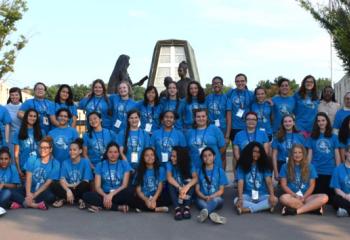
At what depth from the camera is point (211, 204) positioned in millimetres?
6441

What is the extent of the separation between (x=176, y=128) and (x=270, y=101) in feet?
5.11

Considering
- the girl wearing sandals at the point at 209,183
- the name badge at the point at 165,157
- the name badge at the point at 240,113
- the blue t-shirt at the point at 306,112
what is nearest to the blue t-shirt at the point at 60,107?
the name badge at the point at 165,157

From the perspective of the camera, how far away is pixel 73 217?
647cm

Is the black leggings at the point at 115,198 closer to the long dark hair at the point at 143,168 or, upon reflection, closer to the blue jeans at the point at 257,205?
the long dark hair at the point at 143,168

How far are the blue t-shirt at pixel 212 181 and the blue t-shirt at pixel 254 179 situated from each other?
0.24m

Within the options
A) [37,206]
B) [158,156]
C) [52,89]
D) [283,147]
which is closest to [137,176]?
[158,156]

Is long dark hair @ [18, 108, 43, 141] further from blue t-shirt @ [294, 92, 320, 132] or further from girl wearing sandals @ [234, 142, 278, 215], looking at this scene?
blue t-shirt @ [294, 92, 320, 132]

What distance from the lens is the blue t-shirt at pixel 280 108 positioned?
7.76 metres

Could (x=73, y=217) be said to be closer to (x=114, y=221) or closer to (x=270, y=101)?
(x=114, y=221)

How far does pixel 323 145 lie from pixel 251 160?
1112mm

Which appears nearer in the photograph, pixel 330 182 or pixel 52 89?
pixel 330 182

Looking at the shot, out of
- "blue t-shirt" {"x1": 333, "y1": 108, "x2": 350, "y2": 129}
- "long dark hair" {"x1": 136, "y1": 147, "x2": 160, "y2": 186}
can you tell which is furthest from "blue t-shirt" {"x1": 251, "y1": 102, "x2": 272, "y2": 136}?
"long dark hair" {"x1": 136, "y1": 147, "x2": 160, "y2": 186}

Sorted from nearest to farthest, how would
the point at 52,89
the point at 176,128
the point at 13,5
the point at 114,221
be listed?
1. the point at 114,221
2. the point at 176,128
3. the point at 13,5
4. the point at 52,89

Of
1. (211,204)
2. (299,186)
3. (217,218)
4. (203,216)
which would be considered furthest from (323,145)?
(203,216)
